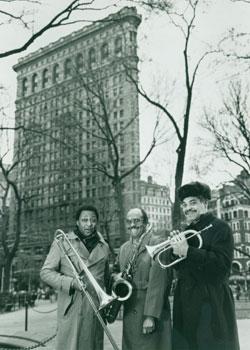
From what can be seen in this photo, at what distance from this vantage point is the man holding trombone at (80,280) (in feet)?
14.6

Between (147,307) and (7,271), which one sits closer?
(147,307)

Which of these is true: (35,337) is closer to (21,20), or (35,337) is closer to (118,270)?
(118,270)

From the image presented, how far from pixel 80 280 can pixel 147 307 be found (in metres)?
0.80

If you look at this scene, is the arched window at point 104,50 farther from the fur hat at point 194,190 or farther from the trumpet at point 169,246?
the trumpet at point 169,246

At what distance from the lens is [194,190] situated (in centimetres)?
400

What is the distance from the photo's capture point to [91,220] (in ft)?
15.8

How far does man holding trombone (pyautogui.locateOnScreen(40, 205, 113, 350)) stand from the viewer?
4.44 metres

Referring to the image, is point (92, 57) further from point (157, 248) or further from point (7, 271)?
point (157, 248)

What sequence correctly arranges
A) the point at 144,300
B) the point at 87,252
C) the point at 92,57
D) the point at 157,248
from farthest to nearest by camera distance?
the point at 92,57
the point at 87,252
the point at 144,300
the point at 157,248

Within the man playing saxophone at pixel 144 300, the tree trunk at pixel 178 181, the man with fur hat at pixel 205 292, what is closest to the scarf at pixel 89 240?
the man playing saxophone at pixel 144 300

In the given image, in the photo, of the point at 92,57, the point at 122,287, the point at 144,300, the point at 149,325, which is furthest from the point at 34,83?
the point at 149,325

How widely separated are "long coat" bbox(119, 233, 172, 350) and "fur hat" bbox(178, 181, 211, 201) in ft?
2.61

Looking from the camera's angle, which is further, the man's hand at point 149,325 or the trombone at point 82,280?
the trombone at point 82,280

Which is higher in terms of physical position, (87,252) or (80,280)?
(87,252)
